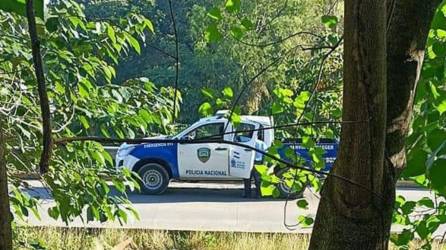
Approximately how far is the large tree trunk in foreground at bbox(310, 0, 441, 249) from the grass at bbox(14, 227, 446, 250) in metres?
5.00

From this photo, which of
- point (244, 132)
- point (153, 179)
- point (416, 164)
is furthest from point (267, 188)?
point (153, 179)

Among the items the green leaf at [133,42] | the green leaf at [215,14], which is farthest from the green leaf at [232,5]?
the green leaf at [133,42]

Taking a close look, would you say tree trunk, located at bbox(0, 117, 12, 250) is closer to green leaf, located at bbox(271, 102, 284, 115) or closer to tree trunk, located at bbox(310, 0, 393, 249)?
tree trunk, located at bbox(310, 0, 393, 249)

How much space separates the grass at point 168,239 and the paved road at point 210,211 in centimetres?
96

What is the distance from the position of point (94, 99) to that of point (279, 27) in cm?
187

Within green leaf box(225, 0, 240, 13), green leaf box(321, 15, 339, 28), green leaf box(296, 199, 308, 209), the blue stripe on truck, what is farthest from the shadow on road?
green leaf box(225, 0, 240, 13)

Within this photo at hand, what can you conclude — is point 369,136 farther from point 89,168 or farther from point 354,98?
point 89,168

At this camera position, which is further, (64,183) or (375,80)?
(64,183)

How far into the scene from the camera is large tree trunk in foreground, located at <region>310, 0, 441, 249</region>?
45.9 inches

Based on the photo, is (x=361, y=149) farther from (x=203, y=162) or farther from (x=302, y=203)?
(x=203, y=162)

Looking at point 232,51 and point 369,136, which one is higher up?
point 232,51

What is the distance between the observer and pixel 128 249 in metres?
6.44

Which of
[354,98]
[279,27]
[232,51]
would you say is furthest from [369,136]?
[232,51]

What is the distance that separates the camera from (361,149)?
3.86 feet
